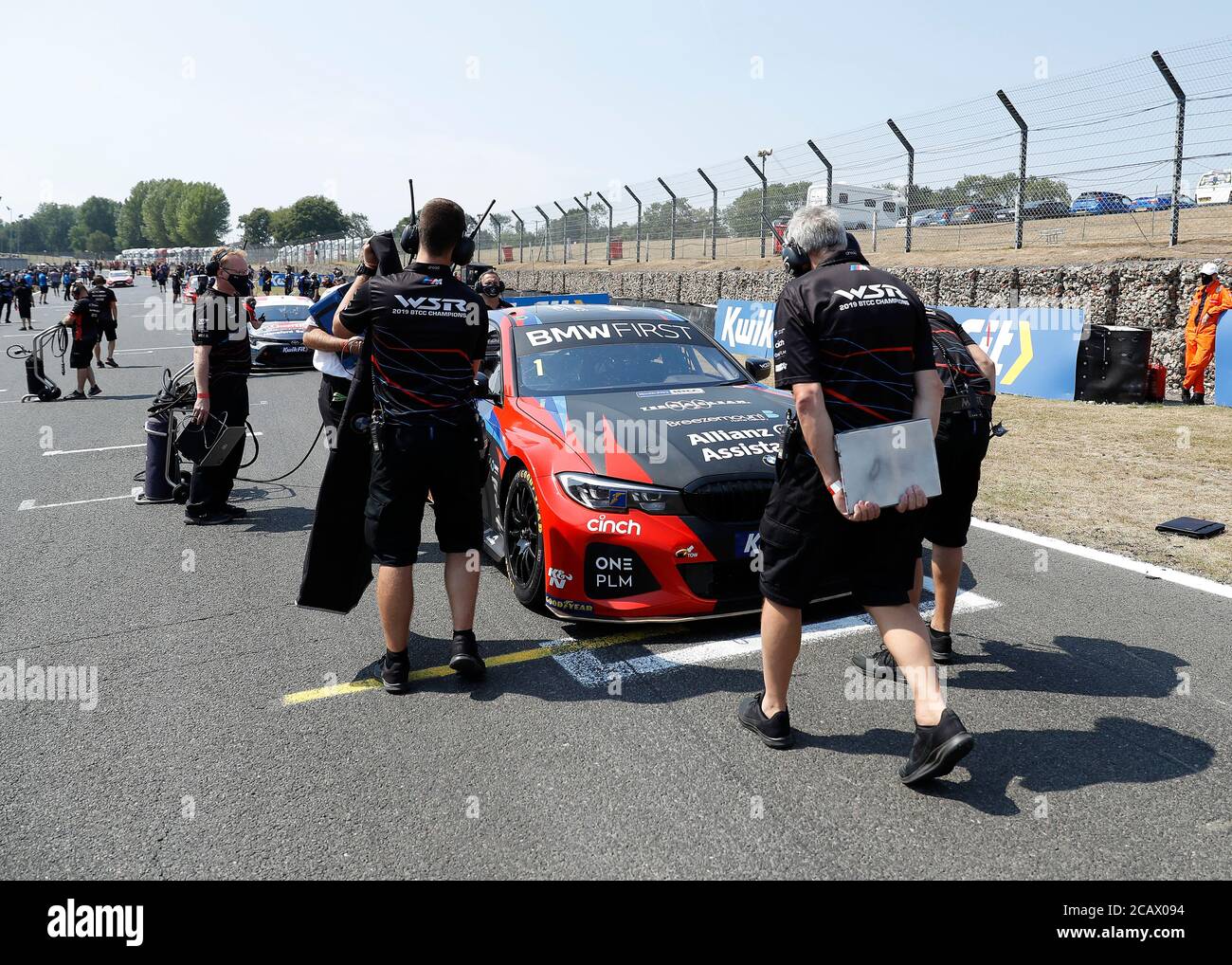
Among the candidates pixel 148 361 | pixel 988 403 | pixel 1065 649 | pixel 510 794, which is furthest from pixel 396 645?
pixel 148 361

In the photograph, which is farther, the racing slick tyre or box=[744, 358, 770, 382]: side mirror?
box=[744, 358, 770, 382]: side mirror

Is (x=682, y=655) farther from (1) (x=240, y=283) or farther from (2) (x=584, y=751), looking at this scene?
(1) (x=240, y=283)

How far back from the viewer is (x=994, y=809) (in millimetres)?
2977

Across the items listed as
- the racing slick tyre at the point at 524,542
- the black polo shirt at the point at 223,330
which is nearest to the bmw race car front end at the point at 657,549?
the racing slick tyre at the point at 524,542

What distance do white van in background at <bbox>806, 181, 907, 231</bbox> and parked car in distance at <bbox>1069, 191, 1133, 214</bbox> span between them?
3514 millimetres

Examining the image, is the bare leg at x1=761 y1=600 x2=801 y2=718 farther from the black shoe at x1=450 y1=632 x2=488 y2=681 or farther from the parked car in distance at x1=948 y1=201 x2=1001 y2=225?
the parked car in distance at x1=948 y1=201 x2=1001 y2=225

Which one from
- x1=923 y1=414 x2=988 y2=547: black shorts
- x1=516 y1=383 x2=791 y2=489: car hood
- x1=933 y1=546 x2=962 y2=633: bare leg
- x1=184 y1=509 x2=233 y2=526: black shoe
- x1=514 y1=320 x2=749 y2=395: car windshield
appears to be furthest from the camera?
x1=184 y1=509 x2=233 y2=526: black shoe

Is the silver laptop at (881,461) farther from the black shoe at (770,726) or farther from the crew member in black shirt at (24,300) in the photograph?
the crew member in black shirt at (24,300)

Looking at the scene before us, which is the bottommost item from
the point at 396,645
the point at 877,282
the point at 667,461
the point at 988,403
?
the point at 396,645

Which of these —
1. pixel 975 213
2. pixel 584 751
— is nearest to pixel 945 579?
pixel 584 751

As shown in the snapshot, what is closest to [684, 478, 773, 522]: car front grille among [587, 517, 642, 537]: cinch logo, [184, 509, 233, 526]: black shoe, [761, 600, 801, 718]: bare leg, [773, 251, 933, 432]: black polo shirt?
[587, 517, 642, 537]: cinch logo

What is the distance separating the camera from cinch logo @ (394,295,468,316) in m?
3.82
